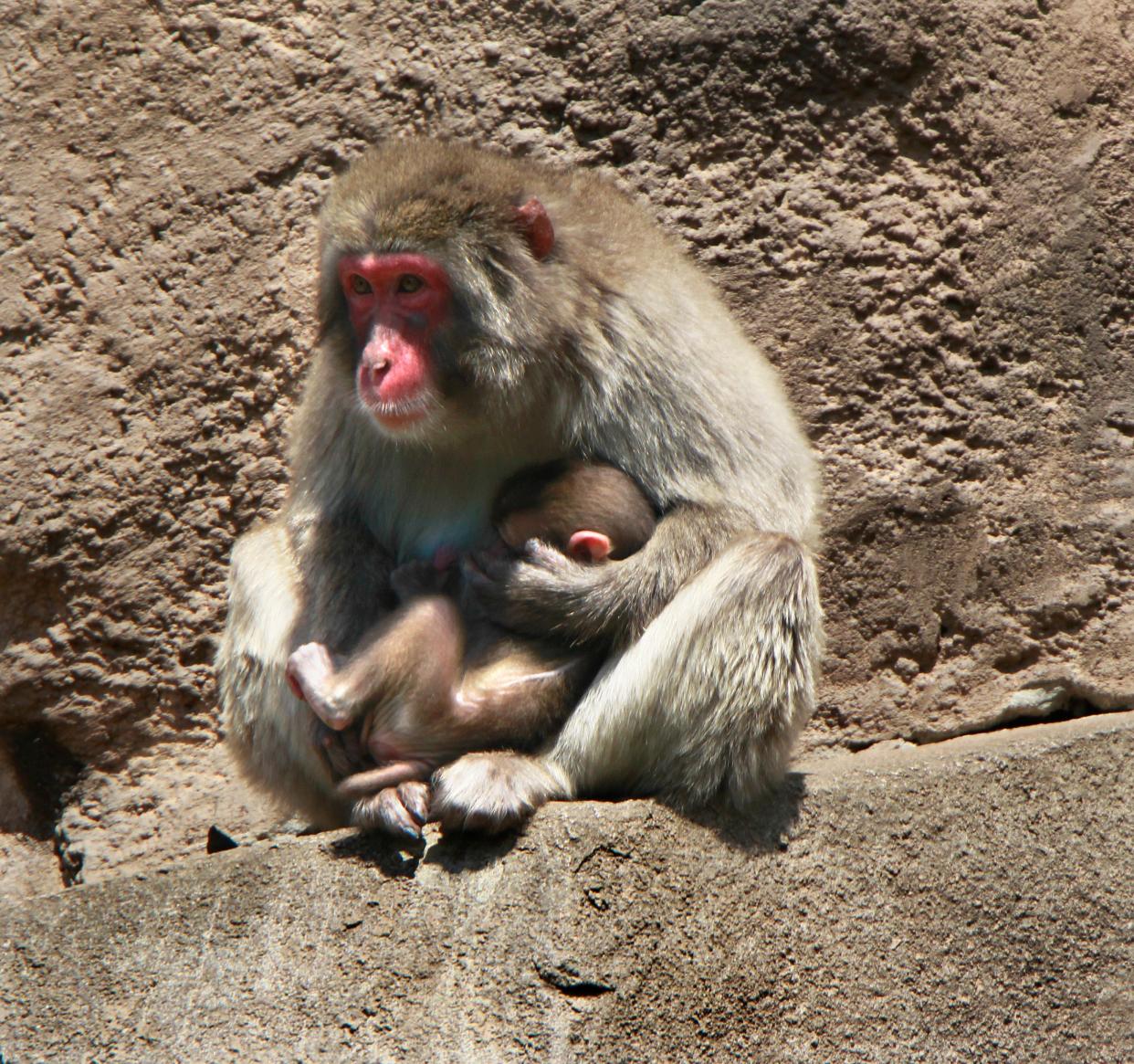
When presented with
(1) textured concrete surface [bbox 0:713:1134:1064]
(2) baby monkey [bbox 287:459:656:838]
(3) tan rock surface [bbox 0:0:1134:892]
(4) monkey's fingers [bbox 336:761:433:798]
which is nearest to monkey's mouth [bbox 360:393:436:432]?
(2) baby monkey [bbox 287:459:656:838]

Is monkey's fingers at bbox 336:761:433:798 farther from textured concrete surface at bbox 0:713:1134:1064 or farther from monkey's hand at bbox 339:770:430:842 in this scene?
textured concrete surface at bbox 0:713:1134:1064

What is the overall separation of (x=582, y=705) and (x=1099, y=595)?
2089 millimetres

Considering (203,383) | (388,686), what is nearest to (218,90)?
(203,383)

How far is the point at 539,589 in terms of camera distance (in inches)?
151

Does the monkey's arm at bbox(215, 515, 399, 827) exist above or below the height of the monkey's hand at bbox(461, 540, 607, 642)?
below

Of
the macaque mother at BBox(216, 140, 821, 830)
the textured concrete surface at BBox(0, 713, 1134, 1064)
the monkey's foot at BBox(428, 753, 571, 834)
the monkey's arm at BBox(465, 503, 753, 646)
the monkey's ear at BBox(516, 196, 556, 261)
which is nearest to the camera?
the textured concrete surface at BBox(0, 713, 1134, 1064)

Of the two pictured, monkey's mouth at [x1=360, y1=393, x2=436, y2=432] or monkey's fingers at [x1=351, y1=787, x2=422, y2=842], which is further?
monkey's mouth at [x1=360, y1=393, x2=436, y2=432]

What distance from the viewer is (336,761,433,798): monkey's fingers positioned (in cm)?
367

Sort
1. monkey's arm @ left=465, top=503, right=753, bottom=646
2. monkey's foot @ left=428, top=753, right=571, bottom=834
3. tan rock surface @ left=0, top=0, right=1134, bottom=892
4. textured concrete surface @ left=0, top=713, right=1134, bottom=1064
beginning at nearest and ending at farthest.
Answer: textured concrete surface @ left=0, top=713, right=1134, bottom=1064, monkey's foot @ left=428, top=753, right=571, bottom=834, monkey's arm @ left=465, top=503, right=753, bottom=646, tan rock surface @ left=0, top=0, right=1134, bottom=892

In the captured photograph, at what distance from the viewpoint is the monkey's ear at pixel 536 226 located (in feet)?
13.1

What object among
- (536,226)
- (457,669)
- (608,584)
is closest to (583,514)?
(608,584)

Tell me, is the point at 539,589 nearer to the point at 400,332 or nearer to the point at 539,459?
the point at 539,459

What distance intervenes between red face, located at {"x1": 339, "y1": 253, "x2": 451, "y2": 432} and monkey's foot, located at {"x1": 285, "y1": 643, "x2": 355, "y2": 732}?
59 centimetres

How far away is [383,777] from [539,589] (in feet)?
1.95
